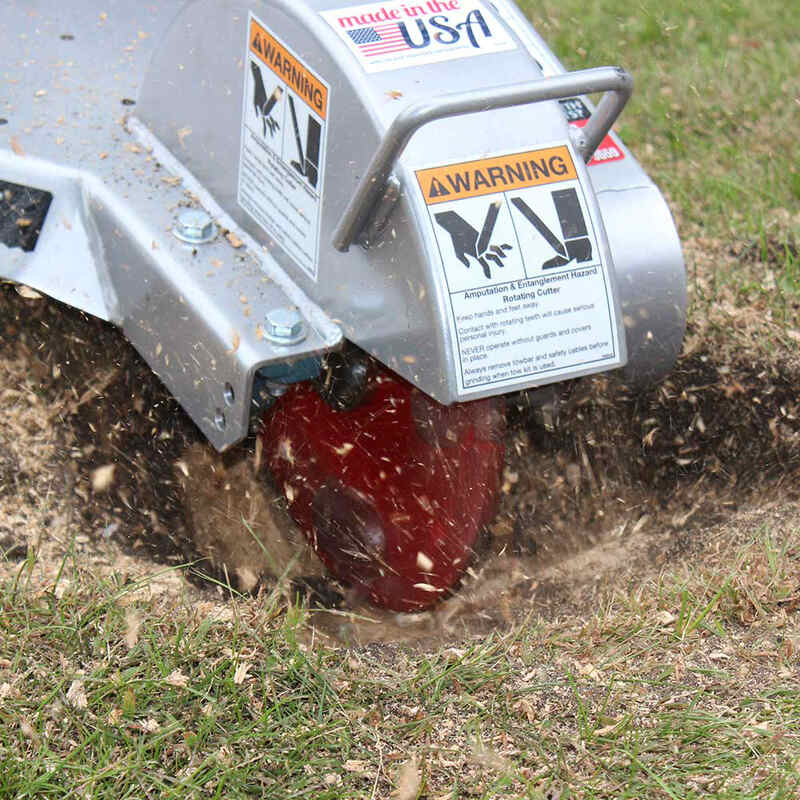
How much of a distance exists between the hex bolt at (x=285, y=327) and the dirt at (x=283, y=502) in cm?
38

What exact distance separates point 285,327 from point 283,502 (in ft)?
1.60

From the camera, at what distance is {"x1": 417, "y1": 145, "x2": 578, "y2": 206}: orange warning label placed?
1502 millimetres

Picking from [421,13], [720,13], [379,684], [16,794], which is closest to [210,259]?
[421,13]

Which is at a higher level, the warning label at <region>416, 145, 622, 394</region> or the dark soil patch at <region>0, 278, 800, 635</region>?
the warning label at <region>416, 145, 622, 394</region>

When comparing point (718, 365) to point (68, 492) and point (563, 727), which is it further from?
point (68, 492)

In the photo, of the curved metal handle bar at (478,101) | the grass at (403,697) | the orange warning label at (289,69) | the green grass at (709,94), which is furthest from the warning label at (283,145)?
the green grass at (709,94)

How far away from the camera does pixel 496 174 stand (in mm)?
1532

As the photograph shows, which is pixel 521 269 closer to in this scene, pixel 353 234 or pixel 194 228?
pixel 353 234

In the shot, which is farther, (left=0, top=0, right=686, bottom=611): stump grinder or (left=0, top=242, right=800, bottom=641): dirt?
(left=0, top=242, right=800, bottom=641): dirt

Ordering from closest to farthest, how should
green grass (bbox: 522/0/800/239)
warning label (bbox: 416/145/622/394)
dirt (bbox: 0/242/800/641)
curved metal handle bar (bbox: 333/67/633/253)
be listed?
curved metal handle bar (bbox: 333/67/633/253)
warning label (bbox: 416/145/622/394)
dirt (bbox: 0/242/800/641)
green grass (bbox: 522/0/800/239)

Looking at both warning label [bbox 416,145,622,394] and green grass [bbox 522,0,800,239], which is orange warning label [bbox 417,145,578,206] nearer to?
warning label [bbox 416,145,622,394]

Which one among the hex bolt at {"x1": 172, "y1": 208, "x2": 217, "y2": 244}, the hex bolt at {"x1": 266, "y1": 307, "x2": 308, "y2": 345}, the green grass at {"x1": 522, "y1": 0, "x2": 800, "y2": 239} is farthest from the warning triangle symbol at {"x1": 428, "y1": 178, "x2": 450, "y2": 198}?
the green grass at {"x1": 522, "y1": 0, "x2": 800, "y2": 239}

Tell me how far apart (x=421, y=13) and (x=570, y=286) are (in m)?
0.43

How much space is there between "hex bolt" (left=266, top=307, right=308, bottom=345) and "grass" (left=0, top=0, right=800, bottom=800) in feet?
1.27
